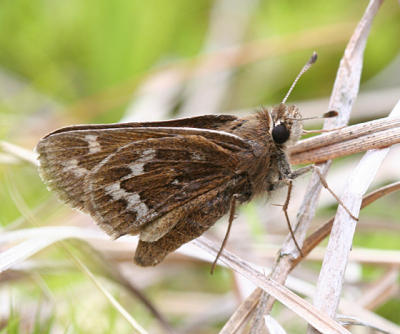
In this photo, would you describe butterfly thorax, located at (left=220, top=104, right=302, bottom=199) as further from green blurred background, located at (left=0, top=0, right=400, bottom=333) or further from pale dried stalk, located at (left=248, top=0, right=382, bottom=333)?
green blurred background, located at (left=0, top=0, right=400, bottom=333)

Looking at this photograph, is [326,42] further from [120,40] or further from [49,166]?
[49,166]

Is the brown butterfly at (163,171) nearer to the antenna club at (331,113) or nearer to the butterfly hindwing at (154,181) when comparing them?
the butterfly hindwing at (154,181)

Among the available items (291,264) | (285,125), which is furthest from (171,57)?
(291,264)

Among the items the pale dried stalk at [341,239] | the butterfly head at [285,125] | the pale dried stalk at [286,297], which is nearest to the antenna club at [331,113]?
the butterfly head at [285,125]

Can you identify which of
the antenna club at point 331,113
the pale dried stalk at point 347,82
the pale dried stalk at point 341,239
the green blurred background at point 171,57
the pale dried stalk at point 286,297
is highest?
the green blurred background at point 171,57

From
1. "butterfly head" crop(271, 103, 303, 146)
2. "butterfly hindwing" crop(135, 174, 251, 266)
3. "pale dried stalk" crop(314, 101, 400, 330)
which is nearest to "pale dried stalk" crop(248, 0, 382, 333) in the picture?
"butterfly head" crop(271, 103, 303, 146)

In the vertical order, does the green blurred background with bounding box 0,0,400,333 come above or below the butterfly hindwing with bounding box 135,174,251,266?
above

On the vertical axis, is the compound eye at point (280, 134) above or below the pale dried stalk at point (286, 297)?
above
